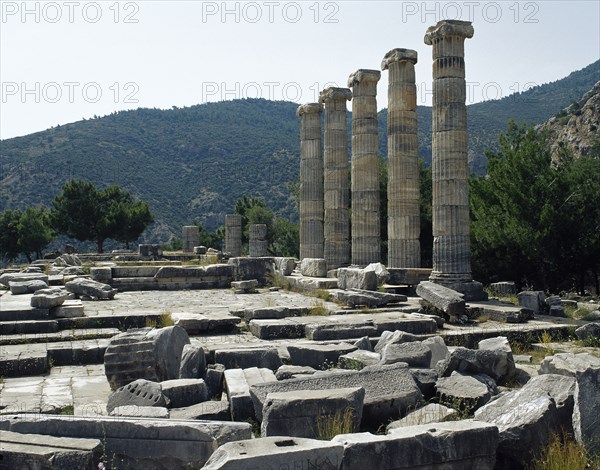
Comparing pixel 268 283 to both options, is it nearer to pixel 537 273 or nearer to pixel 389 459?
pixel 537 273

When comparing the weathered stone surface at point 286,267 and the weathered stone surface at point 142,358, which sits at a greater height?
the weathered stone surface at point 286,267

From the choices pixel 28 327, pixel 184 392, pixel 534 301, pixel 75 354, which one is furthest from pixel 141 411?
pixel 534 301

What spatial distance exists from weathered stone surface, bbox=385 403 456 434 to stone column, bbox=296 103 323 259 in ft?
65.0

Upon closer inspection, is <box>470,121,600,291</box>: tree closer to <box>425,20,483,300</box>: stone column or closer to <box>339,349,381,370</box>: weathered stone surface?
<box>425,20,483,300</box>: stone column

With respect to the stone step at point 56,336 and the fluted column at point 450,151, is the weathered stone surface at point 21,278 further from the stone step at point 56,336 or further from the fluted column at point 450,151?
the fluted column at point 450,151

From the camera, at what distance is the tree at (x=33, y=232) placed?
183 feet

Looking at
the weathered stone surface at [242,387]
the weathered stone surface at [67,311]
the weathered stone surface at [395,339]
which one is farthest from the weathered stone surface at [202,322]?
the weathered stone surface at [242,387]

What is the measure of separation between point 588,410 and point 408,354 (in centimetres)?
292

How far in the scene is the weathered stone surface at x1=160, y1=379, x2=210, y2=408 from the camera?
7.26 m

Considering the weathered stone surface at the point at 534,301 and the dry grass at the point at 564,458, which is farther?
the weathered stone surface at the point at 534,301

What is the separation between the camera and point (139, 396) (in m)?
7.06

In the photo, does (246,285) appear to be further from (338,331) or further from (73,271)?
(338,331)

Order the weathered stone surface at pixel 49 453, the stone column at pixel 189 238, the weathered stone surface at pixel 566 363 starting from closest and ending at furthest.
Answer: the weathered stone surface at pixel 49 453
the weathered stone surface at pixel 566 363
the stone column at pixel 189 238

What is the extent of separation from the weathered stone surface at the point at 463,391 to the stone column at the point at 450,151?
9.73 meters
